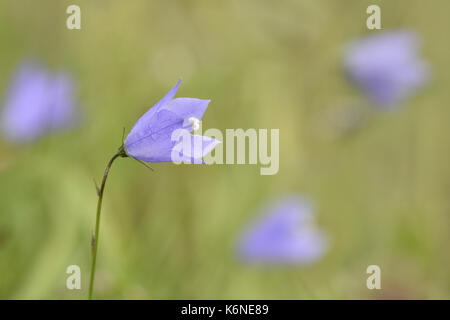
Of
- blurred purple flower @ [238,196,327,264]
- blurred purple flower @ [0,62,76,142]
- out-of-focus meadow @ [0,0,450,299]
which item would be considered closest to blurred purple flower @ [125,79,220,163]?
out-of-focus meadow @ [0,0,450,299]

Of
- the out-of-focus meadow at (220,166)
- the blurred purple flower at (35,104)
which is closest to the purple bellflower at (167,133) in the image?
the out-of-focus meadow at (220,166)

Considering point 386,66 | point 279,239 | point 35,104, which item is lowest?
point 279,239

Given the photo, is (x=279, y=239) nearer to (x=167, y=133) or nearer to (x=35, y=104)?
(x=35, y=104)

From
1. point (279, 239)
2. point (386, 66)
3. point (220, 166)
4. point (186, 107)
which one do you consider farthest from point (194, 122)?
point (386, 66)

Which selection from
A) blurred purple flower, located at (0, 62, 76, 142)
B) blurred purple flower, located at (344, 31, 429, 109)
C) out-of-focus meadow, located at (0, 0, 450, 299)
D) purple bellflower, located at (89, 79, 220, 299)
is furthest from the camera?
blurred purple flower, located at (344, 31, 429, 109)

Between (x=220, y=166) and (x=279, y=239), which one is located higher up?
(x=220, y=166)

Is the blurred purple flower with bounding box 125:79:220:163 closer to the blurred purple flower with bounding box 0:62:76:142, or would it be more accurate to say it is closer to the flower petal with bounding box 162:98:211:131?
the flower petal with bounding box 162:98:211:131

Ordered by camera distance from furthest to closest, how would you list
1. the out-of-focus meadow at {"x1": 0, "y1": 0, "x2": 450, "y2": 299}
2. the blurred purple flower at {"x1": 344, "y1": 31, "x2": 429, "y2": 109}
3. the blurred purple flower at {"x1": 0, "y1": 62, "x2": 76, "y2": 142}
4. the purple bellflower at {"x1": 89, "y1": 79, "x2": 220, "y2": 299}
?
the blurred purple flower at {"x1": 344, "y1": 31, "x2": 429, "y2": 109}, the blurred purple flower at {"x1": 0, "y1": 62, "x2": 76, "y2": 142}, the out-of-focus meadow at {"x1": 0, "y1": 0, "x2": 450, "y2": 299}, the purple bellflower at {"x1": 89, "y1": 79, "x2": 220, "y2": 299}

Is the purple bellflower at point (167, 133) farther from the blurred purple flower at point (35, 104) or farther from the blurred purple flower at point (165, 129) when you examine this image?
the blurred purple flower at point (35, 104)
